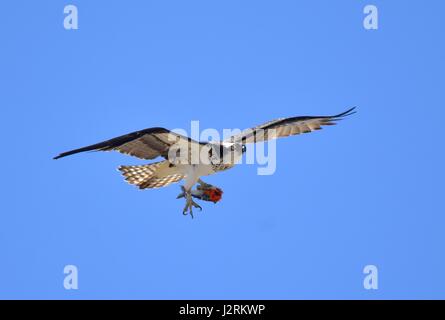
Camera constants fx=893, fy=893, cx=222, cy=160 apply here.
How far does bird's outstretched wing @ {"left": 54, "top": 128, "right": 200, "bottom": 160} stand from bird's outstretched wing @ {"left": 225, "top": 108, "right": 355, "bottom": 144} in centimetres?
130

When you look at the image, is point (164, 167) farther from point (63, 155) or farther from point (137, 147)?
point (63, 155)

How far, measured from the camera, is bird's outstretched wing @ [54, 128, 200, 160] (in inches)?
560

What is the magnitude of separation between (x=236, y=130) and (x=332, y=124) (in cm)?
194

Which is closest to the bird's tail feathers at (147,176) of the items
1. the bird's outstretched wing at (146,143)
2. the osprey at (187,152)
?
the osprey at (187,152)

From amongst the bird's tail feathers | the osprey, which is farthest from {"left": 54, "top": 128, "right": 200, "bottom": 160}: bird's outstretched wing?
the bird's tail feathers

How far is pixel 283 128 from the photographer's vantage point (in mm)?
17297

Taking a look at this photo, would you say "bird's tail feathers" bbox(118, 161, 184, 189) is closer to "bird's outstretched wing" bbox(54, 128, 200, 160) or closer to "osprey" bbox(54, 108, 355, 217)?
"osprey" bbox(54, 108, 355, 217)

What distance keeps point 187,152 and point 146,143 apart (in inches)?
30.9

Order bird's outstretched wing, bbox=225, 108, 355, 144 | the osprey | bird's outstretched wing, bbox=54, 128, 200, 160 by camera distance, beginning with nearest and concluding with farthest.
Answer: bird's outstretched wing, bbox=54, 128, 200, 160
the osprey
bird's outstretched wing, bbox=225, 108, 355, 144

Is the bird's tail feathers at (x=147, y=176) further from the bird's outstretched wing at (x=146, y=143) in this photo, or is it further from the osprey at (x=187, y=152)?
the bird's outstretched wing at (x=146, y=143)

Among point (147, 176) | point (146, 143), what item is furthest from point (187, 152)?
point (147, 176)

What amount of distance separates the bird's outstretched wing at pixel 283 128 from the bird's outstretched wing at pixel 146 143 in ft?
4.27

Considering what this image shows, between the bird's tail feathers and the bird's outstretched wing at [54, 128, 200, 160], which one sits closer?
the bird's outstretched wing at [54, 128, 200, 160]

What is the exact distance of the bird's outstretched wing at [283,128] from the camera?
54.0 feet
